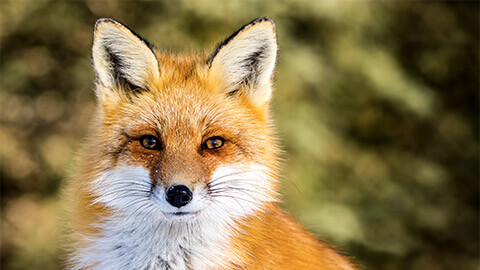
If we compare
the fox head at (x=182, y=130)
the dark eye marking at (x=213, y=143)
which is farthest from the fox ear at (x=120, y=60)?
the dark eye marking at (x=213, y=143)

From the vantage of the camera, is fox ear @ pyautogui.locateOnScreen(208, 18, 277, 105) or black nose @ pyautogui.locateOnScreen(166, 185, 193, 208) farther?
fox ear @ pyautogui.locateOnScreen(208, 18, 277, 105)

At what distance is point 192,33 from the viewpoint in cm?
875

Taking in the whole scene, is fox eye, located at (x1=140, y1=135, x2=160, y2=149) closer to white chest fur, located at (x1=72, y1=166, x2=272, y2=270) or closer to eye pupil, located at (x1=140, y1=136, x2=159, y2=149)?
eye pupil, located at (x1=140, y1=136, x2=159, y2=149)

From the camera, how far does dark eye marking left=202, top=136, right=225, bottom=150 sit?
3230mm

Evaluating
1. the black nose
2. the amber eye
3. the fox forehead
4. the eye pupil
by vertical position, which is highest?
the fox forehead

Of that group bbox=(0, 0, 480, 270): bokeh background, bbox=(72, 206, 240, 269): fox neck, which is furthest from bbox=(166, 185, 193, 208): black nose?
bbox=(0, 0, 480, 270): bokeh background

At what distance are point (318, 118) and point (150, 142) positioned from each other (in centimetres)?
595

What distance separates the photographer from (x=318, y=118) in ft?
29.1

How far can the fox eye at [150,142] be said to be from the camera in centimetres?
318

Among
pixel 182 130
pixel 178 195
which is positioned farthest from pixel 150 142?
pixel 178 195

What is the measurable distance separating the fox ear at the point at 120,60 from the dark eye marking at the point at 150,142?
0.44m

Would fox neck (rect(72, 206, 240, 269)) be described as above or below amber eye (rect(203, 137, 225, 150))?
below

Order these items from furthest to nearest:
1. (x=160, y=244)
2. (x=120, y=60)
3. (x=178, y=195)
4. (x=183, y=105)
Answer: (x=120, y=60)
(x=183, y=105)
(x=160, y=244)
(x=178, y=195)

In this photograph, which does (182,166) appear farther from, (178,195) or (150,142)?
(150,142)
